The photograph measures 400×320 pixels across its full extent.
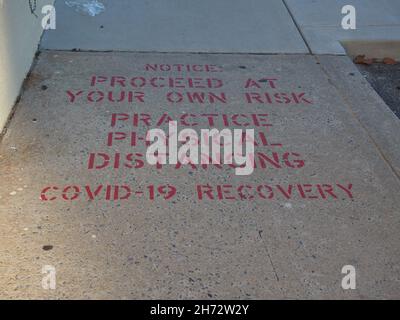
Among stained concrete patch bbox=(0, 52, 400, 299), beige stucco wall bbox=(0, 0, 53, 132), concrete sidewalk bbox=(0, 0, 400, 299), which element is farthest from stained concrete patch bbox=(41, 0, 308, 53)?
stained concrete patch bbox=(0, 52, 400, 299)

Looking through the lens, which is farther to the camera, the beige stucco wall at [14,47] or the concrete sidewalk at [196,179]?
the beige stucco wall at [14,47]

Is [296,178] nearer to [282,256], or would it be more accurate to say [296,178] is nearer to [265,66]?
Answer: [282,256]

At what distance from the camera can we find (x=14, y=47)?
176 inches

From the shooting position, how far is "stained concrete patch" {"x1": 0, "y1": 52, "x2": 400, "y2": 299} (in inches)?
116

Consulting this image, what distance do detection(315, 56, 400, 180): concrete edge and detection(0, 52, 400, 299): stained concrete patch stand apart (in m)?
0.06

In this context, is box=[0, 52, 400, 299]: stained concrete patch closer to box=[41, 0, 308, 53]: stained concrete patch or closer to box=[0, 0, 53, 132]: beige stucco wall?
box=[0, 0, 53, 132]: beige stucco wall

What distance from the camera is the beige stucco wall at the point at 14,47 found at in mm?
4145

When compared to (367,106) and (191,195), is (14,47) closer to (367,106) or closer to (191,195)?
(191,195)

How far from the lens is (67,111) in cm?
436

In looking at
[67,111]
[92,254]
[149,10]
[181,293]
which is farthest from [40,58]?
[181,293]

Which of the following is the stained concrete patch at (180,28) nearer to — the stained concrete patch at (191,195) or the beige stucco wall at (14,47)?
the beige stucco wall at (14,47)

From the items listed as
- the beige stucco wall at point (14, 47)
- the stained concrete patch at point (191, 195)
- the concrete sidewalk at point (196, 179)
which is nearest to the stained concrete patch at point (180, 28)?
the concrete sidewalk at point (196, 179)

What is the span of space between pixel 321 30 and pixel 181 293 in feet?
13.2

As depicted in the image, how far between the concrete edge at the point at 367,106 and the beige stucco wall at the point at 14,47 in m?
2.58
